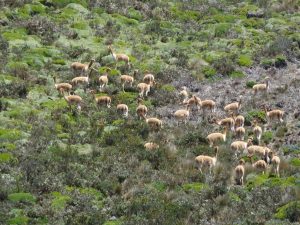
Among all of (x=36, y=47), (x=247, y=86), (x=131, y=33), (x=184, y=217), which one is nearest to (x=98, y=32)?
(x=131, y=33)

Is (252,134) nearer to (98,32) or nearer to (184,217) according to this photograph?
(184,217)

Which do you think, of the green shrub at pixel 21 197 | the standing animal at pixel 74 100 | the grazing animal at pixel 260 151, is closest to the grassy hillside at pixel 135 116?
the green shrub at pixel 21 197

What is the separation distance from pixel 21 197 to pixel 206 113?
11.7 m

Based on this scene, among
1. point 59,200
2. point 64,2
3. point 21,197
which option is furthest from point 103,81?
point 64,2

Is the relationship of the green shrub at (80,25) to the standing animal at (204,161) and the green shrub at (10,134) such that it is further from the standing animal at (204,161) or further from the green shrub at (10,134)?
the standing animal at (204,161)

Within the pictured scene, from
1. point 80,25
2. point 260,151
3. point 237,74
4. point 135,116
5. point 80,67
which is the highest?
point 80,67

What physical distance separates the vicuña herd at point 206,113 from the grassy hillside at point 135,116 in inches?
12.2

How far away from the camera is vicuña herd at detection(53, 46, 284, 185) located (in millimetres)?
24000

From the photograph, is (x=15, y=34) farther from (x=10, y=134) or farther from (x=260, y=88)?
(x=260, y=88)

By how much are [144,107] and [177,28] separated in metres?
13.9

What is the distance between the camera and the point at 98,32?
37812mm

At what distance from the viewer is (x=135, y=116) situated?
1107 inches

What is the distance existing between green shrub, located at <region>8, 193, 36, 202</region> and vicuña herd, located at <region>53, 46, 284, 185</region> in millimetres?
6014

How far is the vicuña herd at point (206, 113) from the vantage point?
24000 mm
